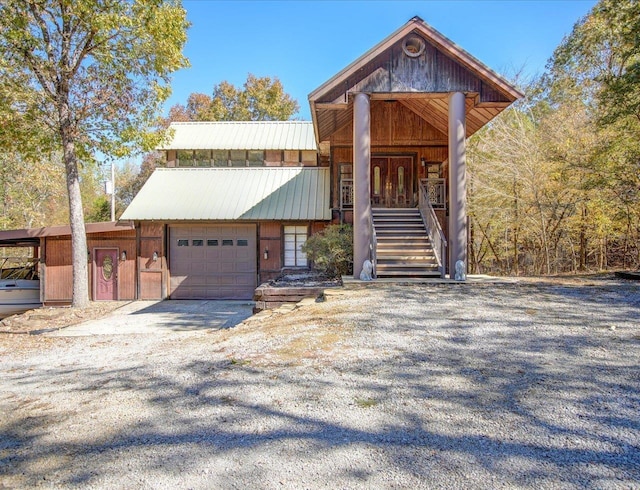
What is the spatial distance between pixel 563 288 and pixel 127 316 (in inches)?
398

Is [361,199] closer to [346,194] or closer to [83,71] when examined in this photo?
[346,194]

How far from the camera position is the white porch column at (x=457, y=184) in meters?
8.70

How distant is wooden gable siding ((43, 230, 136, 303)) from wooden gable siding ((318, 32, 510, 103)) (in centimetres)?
954

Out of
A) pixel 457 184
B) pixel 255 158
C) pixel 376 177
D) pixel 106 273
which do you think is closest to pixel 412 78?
pixel 457 184

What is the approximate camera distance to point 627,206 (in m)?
14.2

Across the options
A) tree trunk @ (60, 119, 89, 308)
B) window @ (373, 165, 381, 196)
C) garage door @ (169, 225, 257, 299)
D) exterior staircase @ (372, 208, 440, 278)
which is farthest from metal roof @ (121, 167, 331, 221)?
exterior staircase @ (372, 208, 440, 278)

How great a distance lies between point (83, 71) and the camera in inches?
423

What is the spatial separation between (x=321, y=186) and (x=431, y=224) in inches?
223

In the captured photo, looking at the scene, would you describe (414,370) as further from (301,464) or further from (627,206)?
(627,206)

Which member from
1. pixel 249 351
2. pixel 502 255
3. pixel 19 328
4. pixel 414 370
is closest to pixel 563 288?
pixel 414 370

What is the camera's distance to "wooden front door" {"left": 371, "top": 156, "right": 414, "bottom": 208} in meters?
13.2

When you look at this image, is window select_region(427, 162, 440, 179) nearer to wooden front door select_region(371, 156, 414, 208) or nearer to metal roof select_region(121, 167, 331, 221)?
wooden front door select_region(371, 156, 414, 208)

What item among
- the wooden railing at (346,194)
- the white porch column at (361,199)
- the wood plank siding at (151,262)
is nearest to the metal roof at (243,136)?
the wood plank siding at (151,262)

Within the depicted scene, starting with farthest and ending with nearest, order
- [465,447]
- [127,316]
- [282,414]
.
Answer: [127,316] → [282,414] → [465,447]
